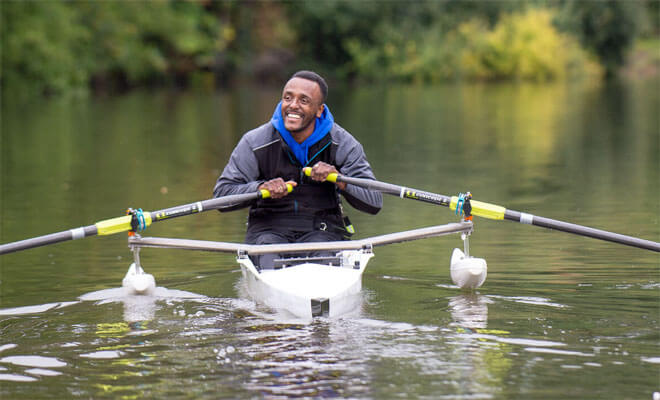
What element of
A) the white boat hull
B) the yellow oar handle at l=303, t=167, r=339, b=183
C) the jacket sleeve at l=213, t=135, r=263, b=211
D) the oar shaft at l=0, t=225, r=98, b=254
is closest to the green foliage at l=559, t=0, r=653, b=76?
the jacket sleeve at l=213, t=135, r=263, b=211

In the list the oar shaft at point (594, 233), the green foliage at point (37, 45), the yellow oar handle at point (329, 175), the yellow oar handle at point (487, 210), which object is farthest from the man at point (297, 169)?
the green foliage at point (37, 45)

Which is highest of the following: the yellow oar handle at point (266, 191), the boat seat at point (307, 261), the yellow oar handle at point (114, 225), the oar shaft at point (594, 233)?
the yellow oar handle at point (266, 191)

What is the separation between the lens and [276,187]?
7.85m

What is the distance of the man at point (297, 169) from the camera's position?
822 cm

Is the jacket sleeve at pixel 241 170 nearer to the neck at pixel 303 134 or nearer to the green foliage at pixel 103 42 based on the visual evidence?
the neck at pixel 303 134

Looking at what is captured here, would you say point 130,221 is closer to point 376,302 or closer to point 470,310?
point 376,302

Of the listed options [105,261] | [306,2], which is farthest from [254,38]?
[105,261]

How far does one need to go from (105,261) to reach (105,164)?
29.7 ft

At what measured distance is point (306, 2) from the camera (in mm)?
60875

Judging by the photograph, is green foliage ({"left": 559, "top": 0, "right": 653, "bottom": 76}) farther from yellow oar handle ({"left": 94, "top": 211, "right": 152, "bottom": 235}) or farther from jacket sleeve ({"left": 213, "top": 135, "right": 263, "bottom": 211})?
yellow oar handle ({"left": 94, "top": 211, "right": 152, "bottom": 235})

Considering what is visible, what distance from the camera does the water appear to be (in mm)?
5820

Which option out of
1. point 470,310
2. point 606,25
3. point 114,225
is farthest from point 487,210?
point 606,25

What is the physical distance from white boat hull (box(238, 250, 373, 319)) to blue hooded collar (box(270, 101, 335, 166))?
0.94 meters

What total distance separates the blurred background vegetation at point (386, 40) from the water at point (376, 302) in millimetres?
38887
